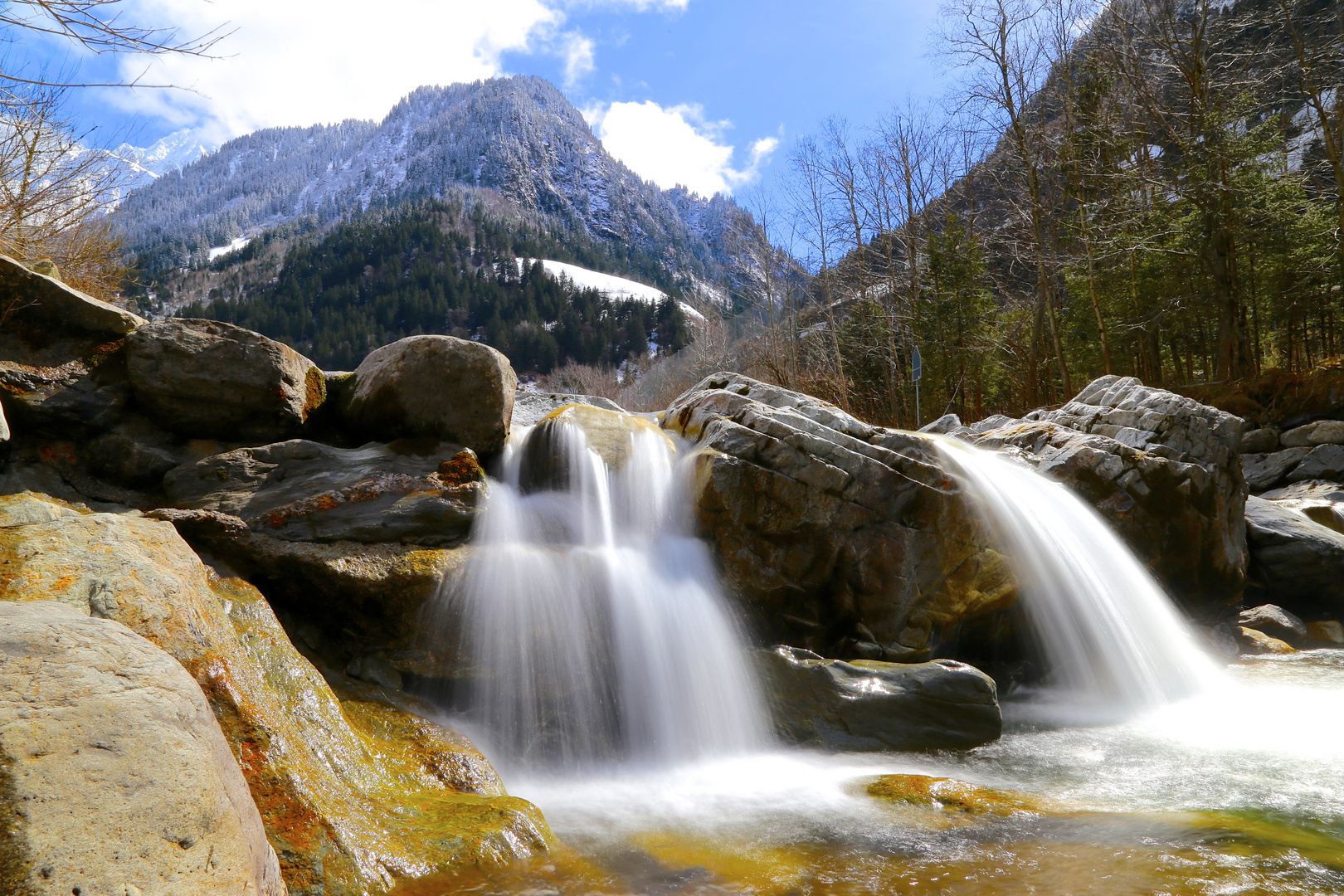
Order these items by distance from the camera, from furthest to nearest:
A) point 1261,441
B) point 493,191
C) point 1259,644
A: point 493,191, point 1261,441, point 1259,644

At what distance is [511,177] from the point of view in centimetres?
17125

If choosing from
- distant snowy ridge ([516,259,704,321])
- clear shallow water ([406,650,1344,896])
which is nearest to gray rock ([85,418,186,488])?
clear shallow water ([406,650,1344,896])

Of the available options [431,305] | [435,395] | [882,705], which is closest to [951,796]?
[882,705]

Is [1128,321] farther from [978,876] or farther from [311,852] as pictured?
[311,852]

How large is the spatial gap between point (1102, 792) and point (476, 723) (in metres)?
4.29

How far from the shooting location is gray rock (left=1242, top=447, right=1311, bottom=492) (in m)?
13.6

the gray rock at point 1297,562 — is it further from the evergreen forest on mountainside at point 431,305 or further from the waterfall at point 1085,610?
the evergreen forest on mountainside at point 431,305

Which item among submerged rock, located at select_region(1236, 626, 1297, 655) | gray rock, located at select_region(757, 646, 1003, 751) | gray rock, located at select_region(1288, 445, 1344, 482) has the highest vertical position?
gray rock, located at select_region(1288, 445, 1344, 482)

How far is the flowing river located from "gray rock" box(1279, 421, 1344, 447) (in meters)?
7.16

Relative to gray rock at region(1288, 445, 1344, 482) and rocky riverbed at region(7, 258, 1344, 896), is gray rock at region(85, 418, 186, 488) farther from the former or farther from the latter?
gray rock at region(1288, 445, 1344, 482)

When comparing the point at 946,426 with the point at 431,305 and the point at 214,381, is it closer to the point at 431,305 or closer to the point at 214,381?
the point at 214,381

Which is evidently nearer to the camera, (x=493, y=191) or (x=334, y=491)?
(x=334, y=491)

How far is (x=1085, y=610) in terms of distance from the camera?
764cm

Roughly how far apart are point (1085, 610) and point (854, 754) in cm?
367
